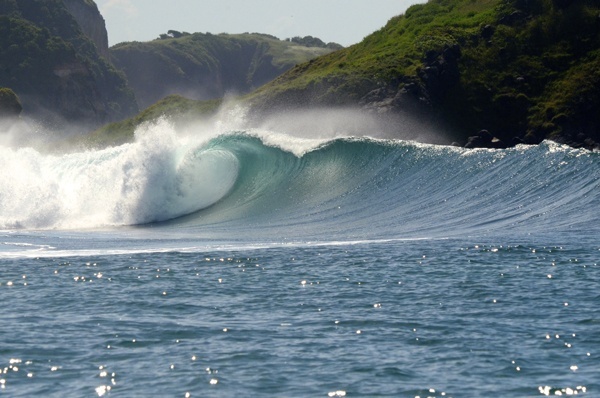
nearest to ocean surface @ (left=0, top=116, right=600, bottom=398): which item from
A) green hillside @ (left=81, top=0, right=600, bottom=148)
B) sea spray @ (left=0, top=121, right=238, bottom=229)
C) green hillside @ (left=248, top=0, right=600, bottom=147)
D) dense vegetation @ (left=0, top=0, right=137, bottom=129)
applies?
sea spray @ (left=0, top=121, right=238, bottom=229)

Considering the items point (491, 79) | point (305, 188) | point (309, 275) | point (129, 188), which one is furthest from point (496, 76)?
point (309, 275)

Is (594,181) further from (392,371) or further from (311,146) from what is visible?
(392,371)

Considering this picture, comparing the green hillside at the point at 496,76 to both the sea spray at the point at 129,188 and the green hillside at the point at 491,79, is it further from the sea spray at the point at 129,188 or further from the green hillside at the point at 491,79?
the sea spray at the point at 129,188

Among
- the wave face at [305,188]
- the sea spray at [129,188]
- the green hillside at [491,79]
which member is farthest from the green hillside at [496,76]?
the sea spray at [129,188]

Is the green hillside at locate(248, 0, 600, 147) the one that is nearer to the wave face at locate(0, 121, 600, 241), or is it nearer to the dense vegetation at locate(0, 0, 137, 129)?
the wave face at locate(0, 121, 600, 241)

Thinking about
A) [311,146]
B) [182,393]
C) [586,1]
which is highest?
[586,1]

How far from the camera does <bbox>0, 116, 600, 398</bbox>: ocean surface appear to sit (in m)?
13.4

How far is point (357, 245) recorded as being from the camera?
1064 inches

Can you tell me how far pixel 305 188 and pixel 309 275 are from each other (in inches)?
822

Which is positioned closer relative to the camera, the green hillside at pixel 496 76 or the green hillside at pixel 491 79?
the green hillside at pixel 491 79

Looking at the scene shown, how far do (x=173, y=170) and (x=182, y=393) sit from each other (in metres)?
30.8

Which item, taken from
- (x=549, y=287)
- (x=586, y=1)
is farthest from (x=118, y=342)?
(x=586, y=1)

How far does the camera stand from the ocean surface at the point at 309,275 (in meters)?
13.4

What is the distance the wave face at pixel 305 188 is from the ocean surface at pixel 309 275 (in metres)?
0.12
